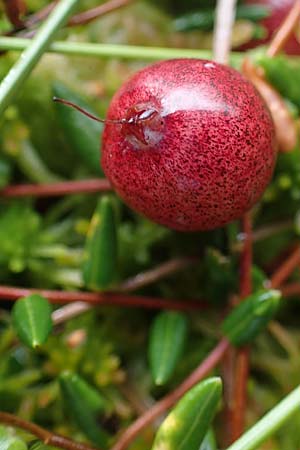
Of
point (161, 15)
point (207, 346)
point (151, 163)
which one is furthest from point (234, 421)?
point (161, 15)

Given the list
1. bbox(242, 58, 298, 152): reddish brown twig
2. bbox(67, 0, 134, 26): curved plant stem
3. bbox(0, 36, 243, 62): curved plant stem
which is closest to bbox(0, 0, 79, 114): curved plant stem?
bbox(0, 36, 243, 62): curved plant stem

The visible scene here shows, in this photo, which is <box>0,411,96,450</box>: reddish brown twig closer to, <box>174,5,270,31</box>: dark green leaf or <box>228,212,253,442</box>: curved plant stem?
<box>228,212,253,442</box>: curved plant stem

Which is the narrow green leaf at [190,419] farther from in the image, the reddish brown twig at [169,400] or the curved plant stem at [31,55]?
the curved plant stem at [31,55]

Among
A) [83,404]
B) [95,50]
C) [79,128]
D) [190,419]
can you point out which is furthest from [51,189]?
[190,419]

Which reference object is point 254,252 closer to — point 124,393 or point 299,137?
point 299,137

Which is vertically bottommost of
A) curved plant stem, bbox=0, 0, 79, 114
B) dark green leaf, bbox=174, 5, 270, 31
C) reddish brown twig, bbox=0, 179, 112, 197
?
reddish brown twig, bbox=0, 179, 112, 197
